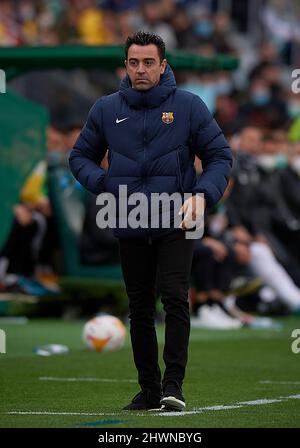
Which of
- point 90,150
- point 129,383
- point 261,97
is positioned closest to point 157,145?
point 90,150

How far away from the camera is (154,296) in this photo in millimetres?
8547

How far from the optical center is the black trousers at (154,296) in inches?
327

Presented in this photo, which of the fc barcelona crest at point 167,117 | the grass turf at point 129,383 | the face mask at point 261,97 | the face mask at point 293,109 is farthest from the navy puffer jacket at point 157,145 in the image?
the face mask at point 293,109

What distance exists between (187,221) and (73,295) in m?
9.73

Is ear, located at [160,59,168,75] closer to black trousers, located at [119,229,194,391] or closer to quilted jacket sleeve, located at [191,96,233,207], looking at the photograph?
quilted jacket sleeve, located at [191,96,233,207]

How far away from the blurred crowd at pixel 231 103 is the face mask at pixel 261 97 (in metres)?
0.02

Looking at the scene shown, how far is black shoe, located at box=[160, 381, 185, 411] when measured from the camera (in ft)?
26.9

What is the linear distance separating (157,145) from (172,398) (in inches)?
62.5

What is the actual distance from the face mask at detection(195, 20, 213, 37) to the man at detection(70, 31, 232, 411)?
1935 centimetres

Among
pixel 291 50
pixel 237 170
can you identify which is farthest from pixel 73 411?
pixel 291 50

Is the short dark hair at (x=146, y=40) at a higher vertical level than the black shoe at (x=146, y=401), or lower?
higher

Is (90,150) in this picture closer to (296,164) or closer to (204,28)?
(296,164)

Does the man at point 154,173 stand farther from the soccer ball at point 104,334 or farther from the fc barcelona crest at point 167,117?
the soccer ball at point 104,334
